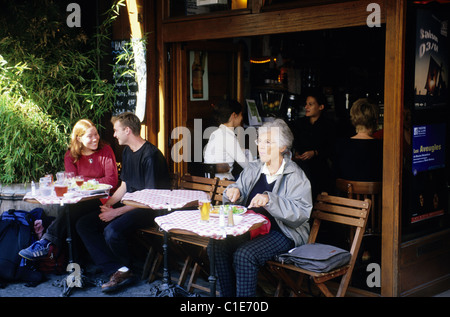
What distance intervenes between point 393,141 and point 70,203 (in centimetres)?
278

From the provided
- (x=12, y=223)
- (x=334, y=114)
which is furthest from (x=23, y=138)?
(x=334, y=114)

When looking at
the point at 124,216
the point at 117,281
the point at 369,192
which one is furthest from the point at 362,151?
the point at 117,281

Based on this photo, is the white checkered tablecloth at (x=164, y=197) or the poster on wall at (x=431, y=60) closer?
the poster on wall at (x=431, y=60)

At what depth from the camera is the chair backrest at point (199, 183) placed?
528 cm

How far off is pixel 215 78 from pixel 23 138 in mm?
2268

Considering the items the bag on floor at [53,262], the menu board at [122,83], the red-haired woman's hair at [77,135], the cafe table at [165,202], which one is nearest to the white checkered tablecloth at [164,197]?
the cafe table at [165,202]

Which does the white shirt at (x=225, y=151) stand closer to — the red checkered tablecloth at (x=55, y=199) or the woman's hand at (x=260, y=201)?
the red checkered tablecloth at (x=55, y=199)

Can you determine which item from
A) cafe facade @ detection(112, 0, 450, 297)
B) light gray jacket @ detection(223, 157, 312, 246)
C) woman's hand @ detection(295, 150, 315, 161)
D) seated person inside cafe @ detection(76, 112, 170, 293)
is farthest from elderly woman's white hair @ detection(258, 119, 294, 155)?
woman's hand @ detection(295, 150, 315, 161)

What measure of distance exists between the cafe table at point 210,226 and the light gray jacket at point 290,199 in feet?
0.57

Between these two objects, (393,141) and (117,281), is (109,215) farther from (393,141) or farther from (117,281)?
(393,141)

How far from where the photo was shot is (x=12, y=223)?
209 inches

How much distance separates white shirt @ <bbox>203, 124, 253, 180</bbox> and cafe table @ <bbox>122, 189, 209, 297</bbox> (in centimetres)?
77

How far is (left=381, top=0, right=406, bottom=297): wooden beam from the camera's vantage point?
13.3 ft
